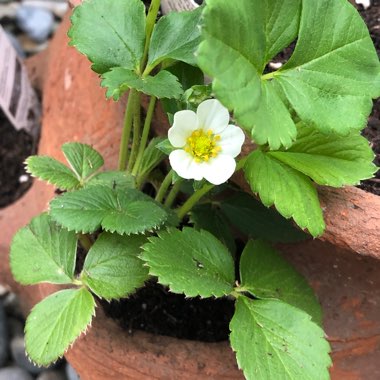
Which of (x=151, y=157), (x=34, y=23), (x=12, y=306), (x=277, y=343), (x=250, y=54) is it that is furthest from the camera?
(x=34, y=23)

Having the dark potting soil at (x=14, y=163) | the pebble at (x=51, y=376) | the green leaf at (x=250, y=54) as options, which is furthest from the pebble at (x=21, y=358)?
the green leaf at (x=250, y=54)

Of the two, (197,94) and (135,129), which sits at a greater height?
(197,94)

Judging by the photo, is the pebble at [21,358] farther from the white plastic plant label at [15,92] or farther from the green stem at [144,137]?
the green stem at [144,137]

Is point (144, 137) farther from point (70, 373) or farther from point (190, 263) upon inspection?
point (70, 373)

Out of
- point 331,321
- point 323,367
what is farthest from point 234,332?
point 331,321

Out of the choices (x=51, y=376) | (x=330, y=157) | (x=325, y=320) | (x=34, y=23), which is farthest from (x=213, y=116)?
(x=34, y=23)

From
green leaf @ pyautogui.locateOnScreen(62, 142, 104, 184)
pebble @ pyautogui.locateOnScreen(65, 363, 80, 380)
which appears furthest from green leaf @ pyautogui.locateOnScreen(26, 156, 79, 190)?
pebble @ pyautogui.locateOnScreen(65, 363, 80, 380)
